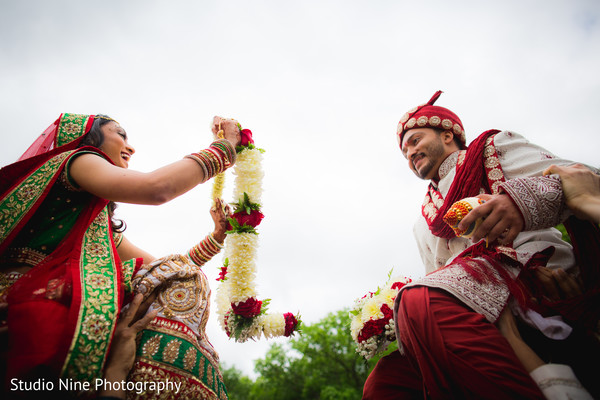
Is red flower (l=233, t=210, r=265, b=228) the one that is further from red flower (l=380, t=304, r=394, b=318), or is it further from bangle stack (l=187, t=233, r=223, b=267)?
red flower (l=380, t=304, r=394, b=318)

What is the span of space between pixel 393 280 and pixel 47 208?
2.77 meters

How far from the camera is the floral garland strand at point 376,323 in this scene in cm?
242

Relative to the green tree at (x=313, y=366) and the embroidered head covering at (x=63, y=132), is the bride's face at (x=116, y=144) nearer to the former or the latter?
the embroidered head covering at (x=63, y=132)

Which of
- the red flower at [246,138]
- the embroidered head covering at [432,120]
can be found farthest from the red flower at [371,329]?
the embroidered head covering at [432,120]

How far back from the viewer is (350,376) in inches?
634

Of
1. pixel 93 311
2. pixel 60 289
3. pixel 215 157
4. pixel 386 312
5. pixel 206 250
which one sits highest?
pixel 215 157

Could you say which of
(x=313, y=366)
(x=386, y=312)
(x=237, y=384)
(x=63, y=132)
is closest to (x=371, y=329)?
(x=386, y=312)

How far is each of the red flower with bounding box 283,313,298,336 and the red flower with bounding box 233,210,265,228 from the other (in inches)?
37.5

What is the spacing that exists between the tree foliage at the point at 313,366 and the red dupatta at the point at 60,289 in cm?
1625

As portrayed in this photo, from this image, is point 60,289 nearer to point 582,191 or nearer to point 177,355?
point 177,355

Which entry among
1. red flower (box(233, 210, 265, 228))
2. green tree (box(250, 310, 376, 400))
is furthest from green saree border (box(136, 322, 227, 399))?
green tree (box(250, 310, 376, 400))

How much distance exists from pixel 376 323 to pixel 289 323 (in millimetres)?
905

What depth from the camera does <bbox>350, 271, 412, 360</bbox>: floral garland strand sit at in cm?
242

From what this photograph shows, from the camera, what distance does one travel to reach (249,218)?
2.94 meters
